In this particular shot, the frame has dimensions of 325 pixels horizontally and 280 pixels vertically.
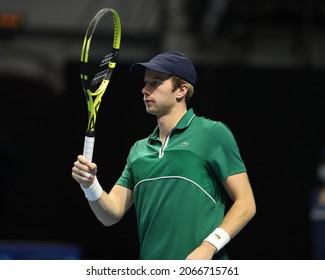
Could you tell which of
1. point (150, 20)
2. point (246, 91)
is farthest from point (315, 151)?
point (150, 20)

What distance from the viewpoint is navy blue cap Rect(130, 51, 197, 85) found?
3.84m

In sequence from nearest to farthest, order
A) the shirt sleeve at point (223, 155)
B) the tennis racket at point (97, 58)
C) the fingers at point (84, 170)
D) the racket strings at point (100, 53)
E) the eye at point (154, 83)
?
the fingers at point (84, 170), the shirt sleeve at point (223, 155), the eye at point (154, 83), the tennis racket at point (97, 58), the racket strings at point (100, 53)

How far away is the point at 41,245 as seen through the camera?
10320 millimetres

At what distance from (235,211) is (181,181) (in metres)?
0.25

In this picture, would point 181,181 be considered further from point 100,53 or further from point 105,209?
point 100,53

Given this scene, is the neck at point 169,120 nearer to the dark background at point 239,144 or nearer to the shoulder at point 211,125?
the shoulder at point 211,125

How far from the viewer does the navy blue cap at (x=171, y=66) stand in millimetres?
3838

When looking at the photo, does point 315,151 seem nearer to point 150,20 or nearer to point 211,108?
point 211,108

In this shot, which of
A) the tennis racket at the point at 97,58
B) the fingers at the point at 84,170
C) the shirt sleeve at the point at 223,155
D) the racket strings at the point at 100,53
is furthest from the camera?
the racket strings at the point at 100,53

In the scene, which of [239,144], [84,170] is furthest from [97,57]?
[239,144]

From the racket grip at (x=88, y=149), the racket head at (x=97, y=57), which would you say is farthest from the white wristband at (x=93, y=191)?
the racket head at (x=97, y=57)

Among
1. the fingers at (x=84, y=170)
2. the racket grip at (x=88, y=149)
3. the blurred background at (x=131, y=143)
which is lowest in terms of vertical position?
the blurred background at (x=131, y=143)

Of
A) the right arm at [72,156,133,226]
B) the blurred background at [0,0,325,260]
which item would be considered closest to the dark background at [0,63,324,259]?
the blurred background at [0,0,325,260]

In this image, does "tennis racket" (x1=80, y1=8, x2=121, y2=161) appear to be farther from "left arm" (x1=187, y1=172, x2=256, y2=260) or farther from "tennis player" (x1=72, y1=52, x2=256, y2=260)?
"left arm" (x1=187, y1=172, x2=256, y2=260)
